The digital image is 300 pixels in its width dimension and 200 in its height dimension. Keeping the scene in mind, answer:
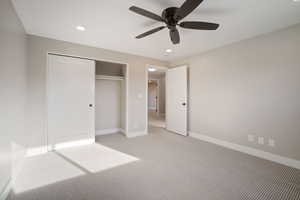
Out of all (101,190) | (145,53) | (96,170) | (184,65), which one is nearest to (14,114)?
(96,170)

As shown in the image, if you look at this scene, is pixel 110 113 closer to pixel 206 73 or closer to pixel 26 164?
pixel 26 164

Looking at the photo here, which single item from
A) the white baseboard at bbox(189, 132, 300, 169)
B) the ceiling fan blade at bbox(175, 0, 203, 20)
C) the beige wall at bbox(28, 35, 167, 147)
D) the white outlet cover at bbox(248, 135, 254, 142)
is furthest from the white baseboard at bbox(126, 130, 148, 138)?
the ceiling fan blade at bbox(175, 0, 203, 20)

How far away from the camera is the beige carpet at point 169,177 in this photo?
1.58 meters

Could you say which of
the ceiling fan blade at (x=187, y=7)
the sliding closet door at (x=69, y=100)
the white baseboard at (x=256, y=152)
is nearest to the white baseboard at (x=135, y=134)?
the sliding closet door at (x=69, y=100)

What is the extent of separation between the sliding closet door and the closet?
2.26 ft

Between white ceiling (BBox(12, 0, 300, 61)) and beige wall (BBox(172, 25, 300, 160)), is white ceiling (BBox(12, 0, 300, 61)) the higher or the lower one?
the higher one

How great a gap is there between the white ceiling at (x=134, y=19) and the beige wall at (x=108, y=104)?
53.7 inches

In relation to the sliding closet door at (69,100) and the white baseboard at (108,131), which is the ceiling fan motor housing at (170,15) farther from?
the white baseboard at (108,131)

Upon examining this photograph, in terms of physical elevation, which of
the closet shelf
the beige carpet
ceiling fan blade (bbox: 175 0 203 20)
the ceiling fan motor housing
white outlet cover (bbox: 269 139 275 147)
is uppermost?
the ceiling fan motor housing

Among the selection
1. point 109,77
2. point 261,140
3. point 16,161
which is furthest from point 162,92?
point 16,161

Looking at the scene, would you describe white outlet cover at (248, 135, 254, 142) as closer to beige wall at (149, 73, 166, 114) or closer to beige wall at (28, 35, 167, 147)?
beige wall at (28, 35, 167, 147)

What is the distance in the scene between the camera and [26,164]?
7.40 feet

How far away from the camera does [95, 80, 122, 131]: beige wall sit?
13.1 ft

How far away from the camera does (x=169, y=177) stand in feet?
6.32
